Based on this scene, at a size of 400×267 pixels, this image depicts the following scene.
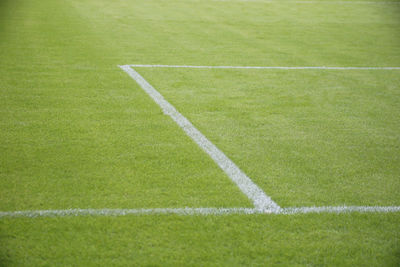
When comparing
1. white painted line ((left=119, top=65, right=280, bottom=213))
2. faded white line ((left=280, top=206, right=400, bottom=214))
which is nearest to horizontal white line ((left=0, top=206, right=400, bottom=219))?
faded white line ((left=280, top=206, right=400, bottom=214))

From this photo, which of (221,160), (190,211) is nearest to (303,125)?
(221,160)

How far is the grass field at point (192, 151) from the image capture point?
8.16ft

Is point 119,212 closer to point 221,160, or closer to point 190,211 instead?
point 190,211

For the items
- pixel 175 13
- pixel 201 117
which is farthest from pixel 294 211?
pixel 175 13

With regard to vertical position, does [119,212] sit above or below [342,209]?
above

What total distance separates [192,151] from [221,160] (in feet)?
0.90

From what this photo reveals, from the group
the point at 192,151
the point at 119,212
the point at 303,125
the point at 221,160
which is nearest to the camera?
the point at 119,212

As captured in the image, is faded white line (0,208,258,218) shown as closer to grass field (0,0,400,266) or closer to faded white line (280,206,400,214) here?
grass field (0,0,400,266)

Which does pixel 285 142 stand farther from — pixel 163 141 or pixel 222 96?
pixel 222 96

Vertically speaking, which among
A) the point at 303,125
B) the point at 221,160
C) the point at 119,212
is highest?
the point at 119,212

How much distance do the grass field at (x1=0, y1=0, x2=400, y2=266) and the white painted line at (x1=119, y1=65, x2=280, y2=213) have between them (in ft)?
0.20

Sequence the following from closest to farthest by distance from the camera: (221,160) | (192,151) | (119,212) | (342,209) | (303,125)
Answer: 1. (119,212)
2. (342,209)
3. (221,160)
4. (192,151)
5. (303,125)

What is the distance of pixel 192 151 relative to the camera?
3.76 m

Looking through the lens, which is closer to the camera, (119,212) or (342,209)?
(119,212)
